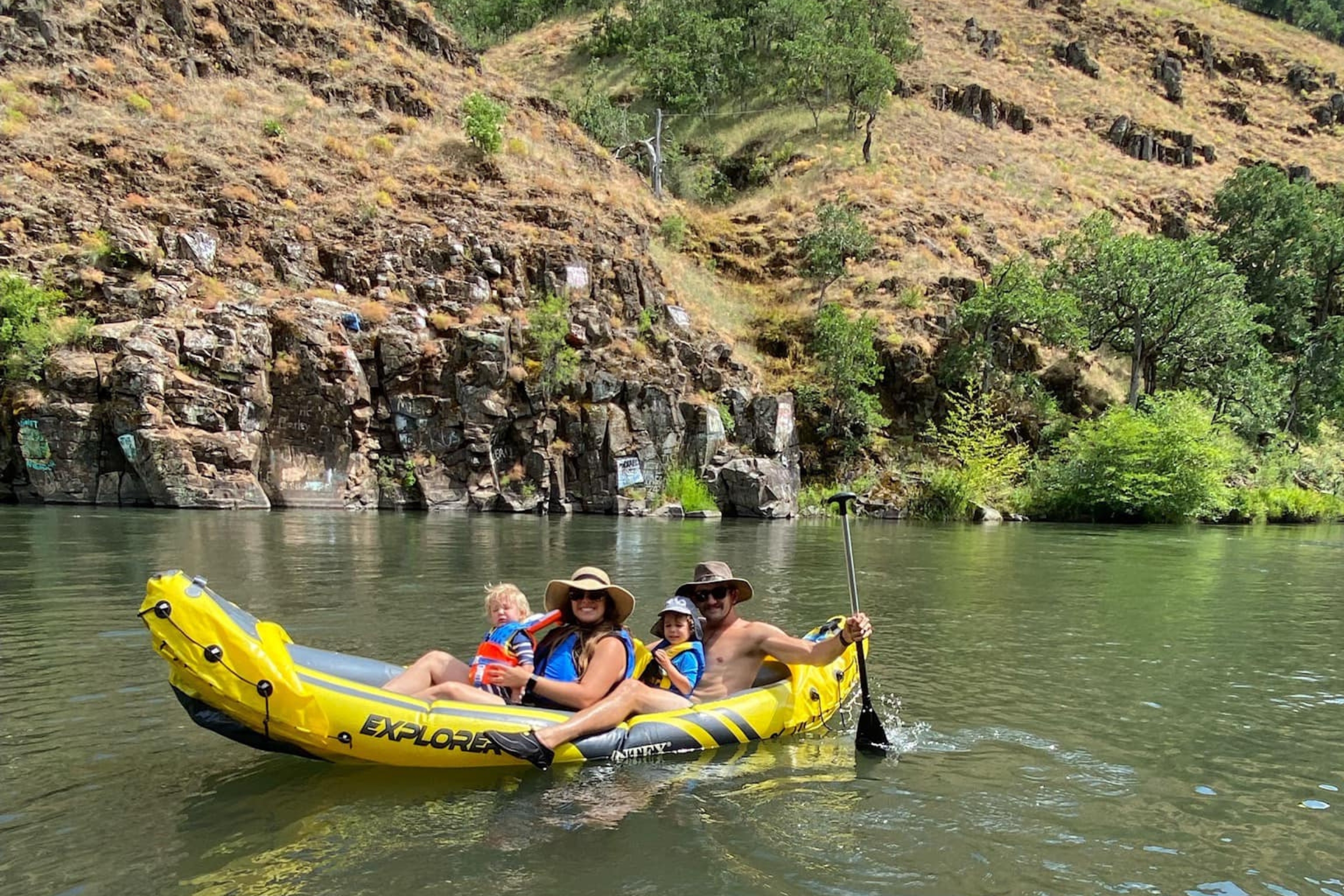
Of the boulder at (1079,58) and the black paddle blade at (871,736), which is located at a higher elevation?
the boulder at (1079,58)

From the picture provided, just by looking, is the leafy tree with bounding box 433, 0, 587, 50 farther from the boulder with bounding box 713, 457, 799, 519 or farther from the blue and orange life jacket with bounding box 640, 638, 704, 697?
the blue and orange life jacket with bounding box 640, 638, 704, 697

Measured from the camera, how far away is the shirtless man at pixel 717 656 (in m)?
5.04

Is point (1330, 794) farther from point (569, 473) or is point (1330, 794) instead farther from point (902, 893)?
point (569, 473)

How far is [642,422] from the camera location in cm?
2833

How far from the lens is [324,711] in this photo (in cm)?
460

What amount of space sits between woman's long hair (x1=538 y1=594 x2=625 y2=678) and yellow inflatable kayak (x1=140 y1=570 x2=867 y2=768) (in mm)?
493

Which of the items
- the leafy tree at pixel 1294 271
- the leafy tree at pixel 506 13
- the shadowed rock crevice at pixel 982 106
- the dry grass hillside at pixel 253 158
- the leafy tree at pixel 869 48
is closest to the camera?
the dry grass hillside at pixel 253 158

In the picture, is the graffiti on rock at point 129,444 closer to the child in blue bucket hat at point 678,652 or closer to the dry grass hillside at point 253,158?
the dry grass hillside at point 253,158

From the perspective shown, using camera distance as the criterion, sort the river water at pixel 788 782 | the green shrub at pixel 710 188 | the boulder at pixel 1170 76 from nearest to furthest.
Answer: the river water at pixel 788 782 < the green shrub at pixel 710 188 < the boulder at pixel 1170 76

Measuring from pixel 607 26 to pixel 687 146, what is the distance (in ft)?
45.4

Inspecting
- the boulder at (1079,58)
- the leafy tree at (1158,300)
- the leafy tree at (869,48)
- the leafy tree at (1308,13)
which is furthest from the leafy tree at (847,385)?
the leafy tree at (1308,13)

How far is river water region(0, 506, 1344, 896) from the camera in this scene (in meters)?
3.81

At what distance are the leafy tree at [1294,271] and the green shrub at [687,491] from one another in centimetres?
2973

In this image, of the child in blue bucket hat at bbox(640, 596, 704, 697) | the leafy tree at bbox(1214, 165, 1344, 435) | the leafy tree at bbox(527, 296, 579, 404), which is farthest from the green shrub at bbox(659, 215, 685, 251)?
the child in blue bucket hat at bbox(640, 596, 704, 697)
